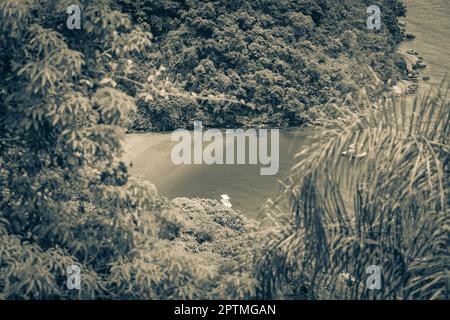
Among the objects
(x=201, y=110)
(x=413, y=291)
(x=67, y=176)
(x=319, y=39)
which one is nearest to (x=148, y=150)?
(x=201, y=110)

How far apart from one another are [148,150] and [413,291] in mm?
9005

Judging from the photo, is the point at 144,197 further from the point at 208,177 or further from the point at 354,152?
the point at 208,177

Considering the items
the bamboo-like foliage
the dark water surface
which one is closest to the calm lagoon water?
the dark water surface

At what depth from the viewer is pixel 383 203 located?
5227 mm

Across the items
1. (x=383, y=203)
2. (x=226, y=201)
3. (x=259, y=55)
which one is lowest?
(x=226, y=201)

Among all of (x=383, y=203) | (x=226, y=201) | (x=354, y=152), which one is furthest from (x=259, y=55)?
(x=383, y=203)

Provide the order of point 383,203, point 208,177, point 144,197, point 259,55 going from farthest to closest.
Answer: point 259,55 → point 208,177 → point 144,197 → point 383,203

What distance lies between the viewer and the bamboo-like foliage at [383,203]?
510 cm

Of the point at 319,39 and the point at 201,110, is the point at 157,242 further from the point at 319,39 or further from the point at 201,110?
the point at 319,39

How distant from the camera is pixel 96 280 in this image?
5.58m

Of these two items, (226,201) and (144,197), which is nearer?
(144,197)

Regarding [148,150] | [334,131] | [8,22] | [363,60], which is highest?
[8,22]

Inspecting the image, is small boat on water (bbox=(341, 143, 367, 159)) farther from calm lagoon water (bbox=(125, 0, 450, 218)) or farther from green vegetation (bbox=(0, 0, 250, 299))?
calm lagoon water (bbox=(125, 0, 450, 218))

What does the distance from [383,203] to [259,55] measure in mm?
10434
